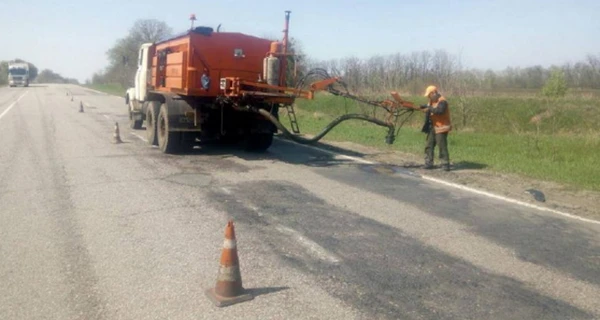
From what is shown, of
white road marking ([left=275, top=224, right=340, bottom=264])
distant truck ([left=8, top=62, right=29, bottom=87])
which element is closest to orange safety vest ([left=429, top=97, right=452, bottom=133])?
white road marking ([left=275, top=224, right=340, bottom=264])

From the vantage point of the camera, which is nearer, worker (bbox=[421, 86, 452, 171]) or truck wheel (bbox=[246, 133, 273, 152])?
worker (bbox=[421, 86, 452, 171])

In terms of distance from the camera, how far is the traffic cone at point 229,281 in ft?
14.6

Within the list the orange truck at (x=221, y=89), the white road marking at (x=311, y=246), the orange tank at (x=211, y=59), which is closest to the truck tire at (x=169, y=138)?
the orange truck at (x=221, y=89)

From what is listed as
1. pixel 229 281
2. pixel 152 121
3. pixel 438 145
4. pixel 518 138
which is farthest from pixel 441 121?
pixel 518 138

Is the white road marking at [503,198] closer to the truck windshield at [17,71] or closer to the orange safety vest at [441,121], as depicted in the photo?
the orange safety vest at [441,121]

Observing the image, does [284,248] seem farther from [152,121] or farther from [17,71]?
[17,71]

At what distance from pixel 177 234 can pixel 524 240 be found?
3.83m

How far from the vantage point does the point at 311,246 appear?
5945 millimetres

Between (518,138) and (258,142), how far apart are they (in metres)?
9.50

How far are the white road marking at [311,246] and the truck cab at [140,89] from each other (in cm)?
987

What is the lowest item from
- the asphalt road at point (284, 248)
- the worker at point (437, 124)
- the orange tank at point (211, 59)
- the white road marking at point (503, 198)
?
the asphalt road at point (284, 248)

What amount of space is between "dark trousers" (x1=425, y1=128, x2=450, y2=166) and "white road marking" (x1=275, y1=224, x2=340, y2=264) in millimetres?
5491

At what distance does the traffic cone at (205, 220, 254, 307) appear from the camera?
446 centimetres

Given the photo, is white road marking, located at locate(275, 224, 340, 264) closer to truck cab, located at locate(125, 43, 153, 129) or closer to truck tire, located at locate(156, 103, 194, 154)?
truck tire, located at locate(156, 103, 194, 154)
